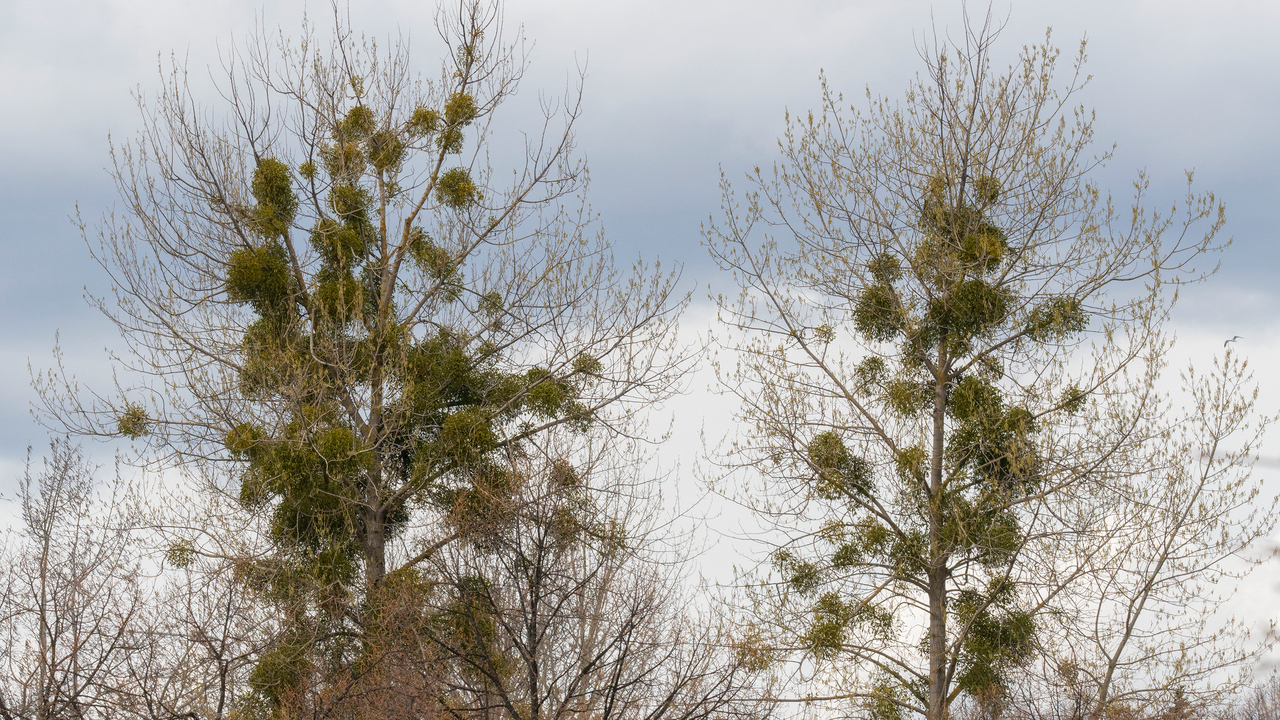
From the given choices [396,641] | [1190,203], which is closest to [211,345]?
[396,641]

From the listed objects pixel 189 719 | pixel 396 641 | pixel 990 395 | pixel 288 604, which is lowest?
pixel 189 719

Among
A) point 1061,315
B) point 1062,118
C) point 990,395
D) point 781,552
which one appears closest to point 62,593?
point 781,552

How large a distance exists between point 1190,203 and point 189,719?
13.5 metres

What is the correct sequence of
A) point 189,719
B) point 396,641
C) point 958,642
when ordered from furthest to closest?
point 958,642 → point 396,641 → point 189,719

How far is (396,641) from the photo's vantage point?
39.9ft

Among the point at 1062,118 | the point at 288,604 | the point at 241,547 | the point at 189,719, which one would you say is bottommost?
the point at 189,719

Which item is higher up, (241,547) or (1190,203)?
(1190,203)

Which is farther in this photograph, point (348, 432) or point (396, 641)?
point (348, 432)

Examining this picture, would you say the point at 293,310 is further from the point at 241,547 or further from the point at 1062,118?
the point at 1062,118

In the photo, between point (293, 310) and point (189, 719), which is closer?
point (189, 719)

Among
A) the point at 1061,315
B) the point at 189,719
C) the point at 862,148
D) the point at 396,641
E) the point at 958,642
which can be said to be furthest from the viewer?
the point at 862,148

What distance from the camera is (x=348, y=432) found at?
13.7 meters

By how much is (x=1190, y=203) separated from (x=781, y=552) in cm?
701

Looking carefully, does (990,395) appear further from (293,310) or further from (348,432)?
(293,310)
